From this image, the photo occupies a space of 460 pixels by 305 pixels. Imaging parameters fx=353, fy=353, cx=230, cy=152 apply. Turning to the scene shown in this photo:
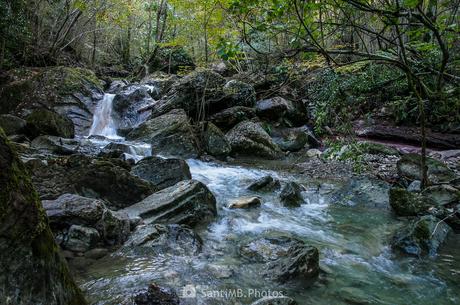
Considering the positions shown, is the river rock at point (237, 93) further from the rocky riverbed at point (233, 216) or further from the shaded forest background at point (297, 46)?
the rocky riverbed at point (233, 216)

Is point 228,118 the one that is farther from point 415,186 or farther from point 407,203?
point 407,203

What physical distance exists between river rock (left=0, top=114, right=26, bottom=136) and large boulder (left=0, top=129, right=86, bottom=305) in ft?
27.4

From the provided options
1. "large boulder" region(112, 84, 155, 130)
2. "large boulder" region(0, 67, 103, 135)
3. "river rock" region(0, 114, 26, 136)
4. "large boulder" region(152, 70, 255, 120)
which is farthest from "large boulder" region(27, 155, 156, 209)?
"large boulder" region(112, 84, 155, 130)

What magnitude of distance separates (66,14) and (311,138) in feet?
34.6

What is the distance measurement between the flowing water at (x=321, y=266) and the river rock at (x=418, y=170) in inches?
57.5

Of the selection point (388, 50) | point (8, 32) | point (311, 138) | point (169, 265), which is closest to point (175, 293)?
point (169, 265)

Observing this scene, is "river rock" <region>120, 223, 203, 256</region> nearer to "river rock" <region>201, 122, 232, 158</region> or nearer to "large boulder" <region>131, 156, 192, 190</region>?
"large boulder" <region>131, 156, 192, 190</region>

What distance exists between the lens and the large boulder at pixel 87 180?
17.0 feet

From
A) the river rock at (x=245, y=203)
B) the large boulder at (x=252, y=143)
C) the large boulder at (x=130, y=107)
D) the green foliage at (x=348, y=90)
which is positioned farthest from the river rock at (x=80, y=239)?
the large boulder at (x=130, y=107)

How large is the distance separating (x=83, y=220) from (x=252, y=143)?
740 cm

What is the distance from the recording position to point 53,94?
38.7 feet

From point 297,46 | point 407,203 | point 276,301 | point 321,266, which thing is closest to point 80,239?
point 276,301


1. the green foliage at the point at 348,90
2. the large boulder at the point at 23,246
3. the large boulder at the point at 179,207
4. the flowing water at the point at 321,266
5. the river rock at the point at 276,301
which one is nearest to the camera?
the large boulder at the point at 23,246

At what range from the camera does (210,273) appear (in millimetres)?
3811
